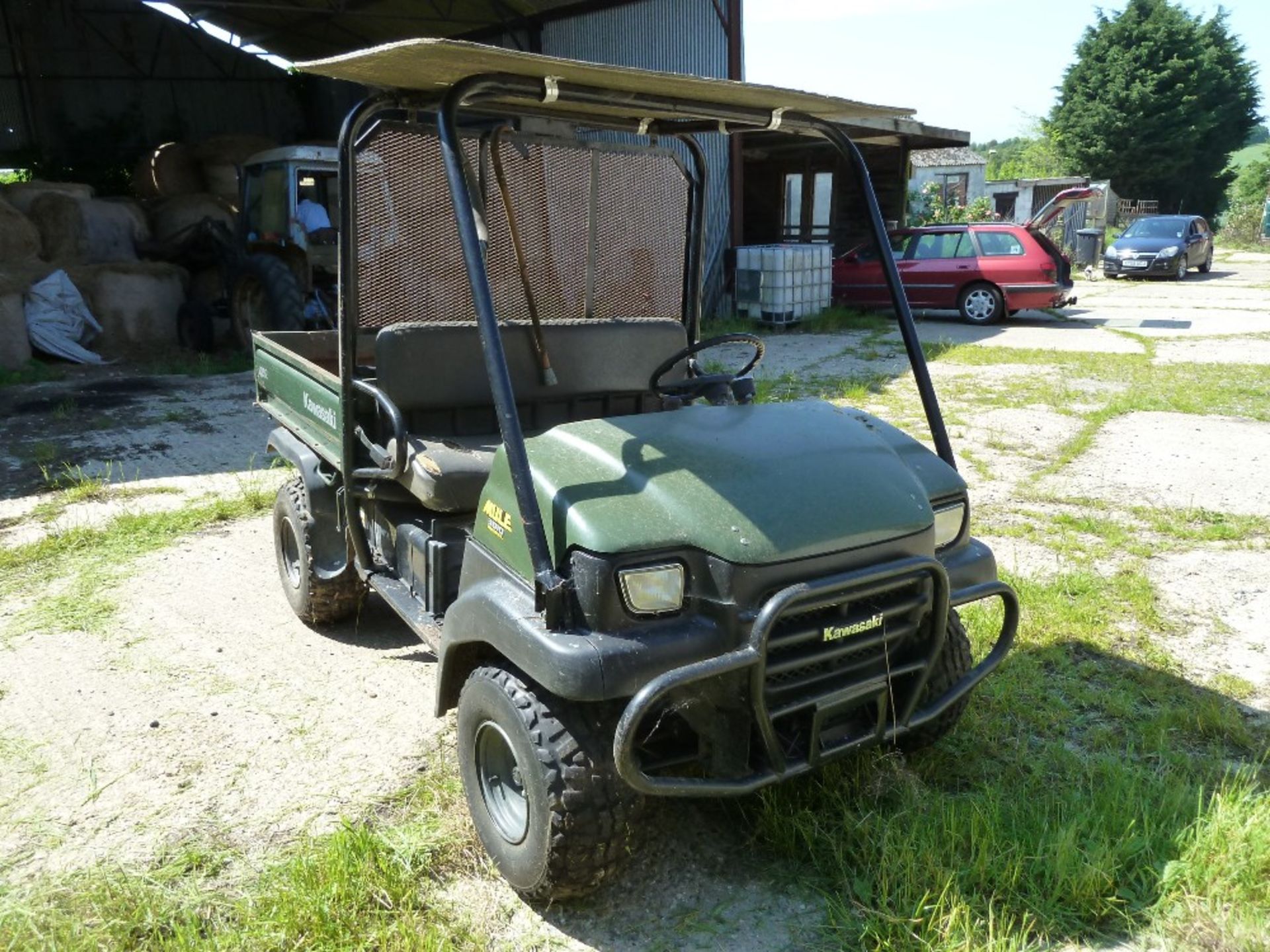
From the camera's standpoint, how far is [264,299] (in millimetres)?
9453

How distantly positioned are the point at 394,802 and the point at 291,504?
5.26 ft

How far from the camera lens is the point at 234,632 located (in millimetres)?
3979

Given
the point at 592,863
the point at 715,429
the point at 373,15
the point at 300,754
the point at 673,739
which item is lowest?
the point at 300,754

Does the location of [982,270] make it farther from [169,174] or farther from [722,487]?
[722,487]

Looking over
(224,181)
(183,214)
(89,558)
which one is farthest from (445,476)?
(224,181)

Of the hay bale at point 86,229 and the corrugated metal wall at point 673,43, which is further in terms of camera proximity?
the corrugated metal wall at point 673,43

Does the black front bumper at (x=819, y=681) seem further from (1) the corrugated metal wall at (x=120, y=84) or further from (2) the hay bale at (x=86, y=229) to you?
(1) the corrugated metal wall at (x=120, y=84)

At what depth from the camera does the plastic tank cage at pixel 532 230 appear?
3.41 metres

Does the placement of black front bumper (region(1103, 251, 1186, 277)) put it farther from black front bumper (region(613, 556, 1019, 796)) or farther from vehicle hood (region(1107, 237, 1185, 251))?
black front bumper (region(613, 556, 1019, 796))

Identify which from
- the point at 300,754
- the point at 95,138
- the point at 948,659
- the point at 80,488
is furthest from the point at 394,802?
the point at 95,138

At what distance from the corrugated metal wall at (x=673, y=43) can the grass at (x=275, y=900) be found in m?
11.8

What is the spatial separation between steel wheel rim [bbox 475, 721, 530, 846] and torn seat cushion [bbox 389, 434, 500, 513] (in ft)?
2.43

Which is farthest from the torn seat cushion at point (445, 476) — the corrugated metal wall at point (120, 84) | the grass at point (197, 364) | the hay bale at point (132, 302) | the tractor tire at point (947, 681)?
the corrugated metal wall at point (120, 84)

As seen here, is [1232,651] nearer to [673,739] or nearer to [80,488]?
[673,739]
